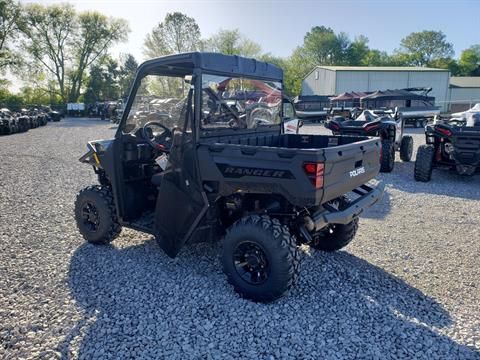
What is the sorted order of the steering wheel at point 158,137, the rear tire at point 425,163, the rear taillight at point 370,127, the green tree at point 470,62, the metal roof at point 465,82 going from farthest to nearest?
the green tree at point 470,62 < the metal roof at point 465,82 < the rear taillight at point 370,127 < the rear tire at point 425,163 < the steering wheel at point 158,137

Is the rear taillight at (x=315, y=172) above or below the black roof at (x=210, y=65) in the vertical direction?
below

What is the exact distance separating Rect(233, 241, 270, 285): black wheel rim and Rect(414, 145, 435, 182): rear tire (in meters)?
6.33

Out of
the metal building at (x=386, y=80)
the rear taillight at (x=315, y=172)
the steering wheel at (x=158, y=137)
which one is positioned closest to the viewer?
the rear taillight at (x=315, y=172)

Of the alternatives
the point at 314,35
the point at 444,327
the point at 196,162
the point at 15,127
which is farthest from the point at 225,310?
the point at 314,35

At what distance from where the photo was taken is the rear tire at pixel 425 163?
8.24 m

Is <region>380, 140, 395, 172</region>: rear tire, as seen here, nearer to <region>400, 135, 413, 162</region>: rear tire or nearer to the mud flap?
<region>400, 135, 413, 162</region>: rear tire

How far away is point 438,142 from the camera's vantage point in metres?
8.45

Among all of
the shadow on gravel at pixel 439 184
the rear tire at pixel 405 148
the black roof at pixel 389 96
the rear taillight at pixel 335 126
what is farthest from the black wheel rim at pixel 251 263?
the black roof at pixel 389 96

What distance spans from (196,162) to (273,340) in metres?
1.58

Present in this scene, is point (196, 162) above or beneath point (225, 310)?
above

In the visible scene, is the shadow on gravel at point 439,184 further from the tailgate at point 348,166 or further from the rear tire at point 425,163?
the tailgate at point 348,166

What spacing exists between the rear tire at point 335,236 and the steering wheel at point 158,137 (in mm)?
1857

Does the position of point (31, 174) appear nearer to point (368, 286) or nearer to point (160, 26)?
point (368, 286)

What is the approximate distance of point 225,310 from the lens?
3176 mm
